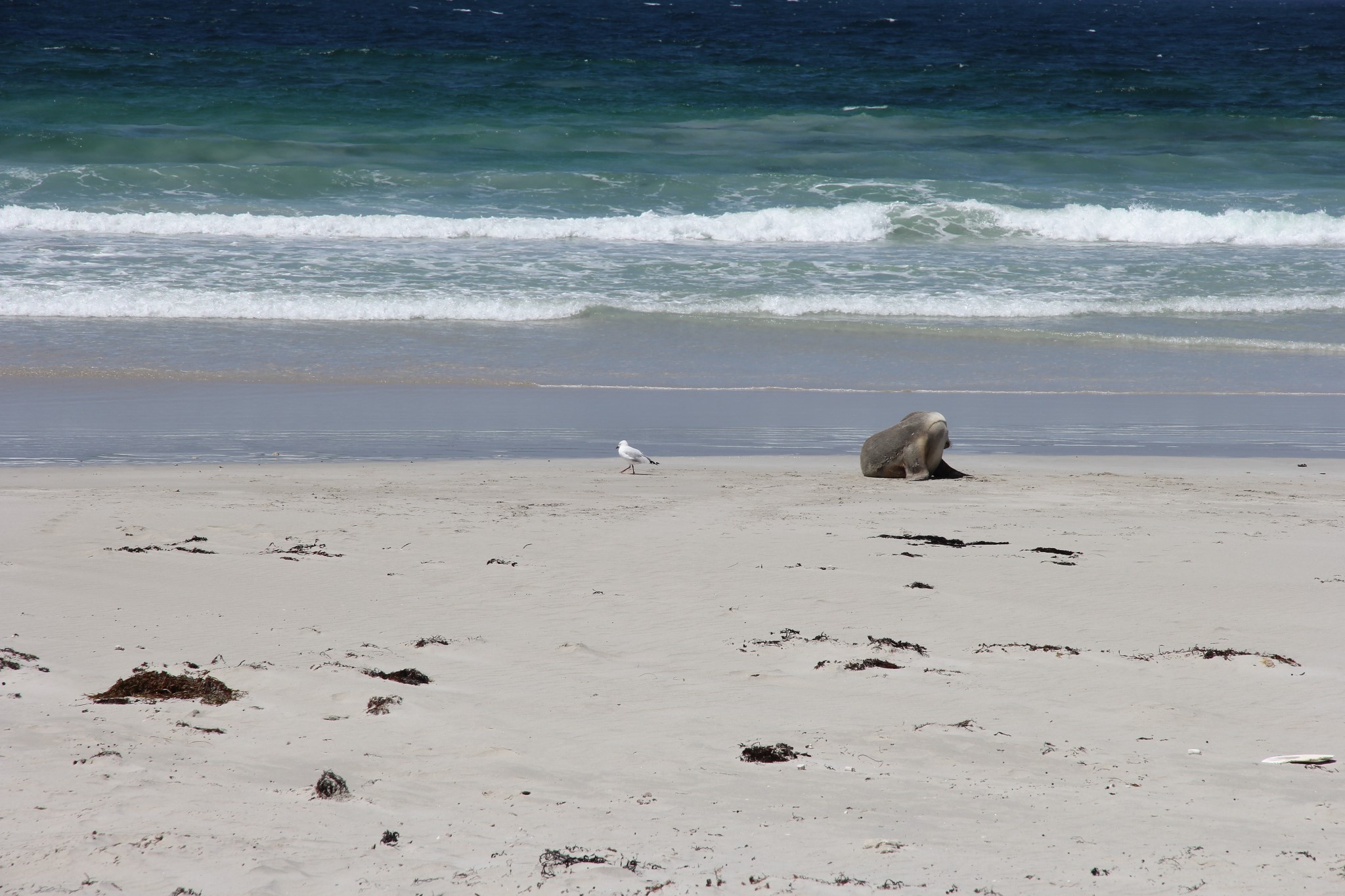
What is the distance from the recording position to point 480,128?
24.1m

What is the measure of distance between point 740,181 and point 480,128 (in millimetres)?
6794

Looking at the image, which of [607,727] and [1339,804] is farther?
[607,727]

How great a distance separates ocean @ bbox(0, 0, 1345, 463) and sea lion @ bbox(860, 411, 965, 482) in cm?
89

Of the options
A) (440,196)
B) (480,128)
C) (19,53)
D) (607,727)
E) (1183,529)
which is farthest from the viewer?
(19,53)

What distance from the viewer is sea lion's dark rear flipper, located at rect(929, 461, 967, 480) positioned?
723 centimetres

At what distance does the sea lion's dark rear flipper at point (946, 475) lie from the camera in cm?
723

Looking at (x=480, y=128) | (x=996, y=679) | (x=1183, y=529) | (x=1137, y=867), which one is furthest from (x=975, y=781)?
(x=480, y=128)

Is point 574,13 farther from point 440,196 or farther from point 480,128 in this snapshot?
point 440,196

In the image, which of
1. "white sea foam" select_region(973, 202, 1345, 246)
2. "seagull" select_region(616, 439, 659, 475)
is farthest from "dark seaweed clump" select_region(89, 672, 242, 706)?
"white sea foam" select_region(973, 202, 1345, 246)

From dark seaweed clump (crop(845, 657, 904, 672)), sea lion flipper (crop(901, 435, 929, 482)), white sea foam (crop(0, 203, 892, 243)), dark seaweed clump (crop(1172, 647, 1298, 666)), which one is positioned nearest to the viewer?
dark seaweed clump (crop(845, 657, 904, 672))

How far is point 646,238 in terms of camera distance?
17.5m

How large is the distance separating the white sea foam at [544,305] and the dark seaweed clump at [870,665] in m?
9.49

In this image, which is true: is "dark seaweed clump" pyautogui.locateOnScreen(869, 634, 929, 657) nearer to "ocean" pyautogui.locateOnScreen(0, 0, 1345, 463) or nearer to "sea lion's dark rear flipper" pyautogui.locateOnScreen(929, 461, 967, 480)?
"sea lion's dark rear flipper" pyautogui.locateOnScreen(929, 461, 967, 480)

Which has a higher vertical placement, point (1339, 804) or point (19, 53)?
point (19, 53)
